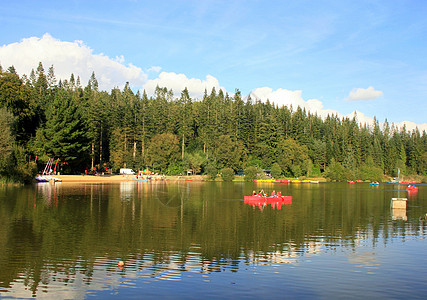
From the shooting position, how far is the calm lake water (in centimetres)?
1384

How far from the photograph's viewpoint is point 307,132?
154m

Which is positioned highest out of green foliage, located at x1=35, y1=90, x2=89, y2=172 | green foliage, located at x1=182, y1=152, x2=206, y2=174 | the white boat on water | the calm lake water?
green foliage, located at x1=35, y1=90, x2=89, y2=172

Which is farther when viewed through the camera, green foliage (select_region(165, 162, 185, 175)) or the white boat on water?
green foliage (select_region(165, 162, 185, 175))

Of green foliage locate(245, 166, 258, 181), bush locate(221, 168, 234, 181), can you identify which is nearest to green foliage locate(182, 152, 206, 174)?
bush locate(221, 168, 234, 181)

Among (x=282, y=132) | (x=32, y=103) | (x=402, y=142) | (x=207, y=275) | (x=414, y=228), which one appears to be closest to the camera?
(x=207, y=275)

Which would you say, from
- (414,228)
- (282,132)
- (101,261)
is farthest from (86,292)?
(282,132)

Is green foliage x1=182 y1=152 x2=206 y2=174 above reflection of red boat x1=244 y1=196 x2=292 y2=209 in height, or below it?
above

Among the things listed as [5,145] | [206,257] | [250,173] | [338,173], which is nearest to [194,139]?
[250,173]

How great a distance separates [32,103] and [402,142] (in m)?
162

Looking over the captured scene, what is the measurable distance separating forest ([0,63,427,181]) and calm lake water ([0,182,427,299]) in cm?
6804

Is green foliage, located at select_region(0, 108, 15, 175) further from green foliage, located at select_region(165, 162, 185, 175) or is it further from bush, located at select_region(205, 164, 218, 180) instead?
bush, located at select_region(205, 164, 218, 180)

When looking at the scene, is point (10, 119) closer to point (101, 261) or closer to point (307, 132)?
point (101, 261)

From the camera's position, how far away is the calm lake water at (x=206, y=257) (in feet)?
45.4

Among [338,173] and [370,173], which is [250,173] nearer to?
[338,173]
